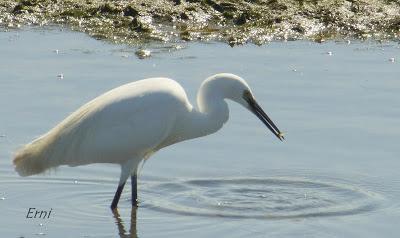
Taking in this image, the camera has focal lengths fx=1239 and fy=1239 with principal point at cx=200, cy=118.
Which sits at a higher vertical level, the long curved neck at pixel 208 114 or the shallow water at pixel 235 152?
the long curved neck at pixel 208 114

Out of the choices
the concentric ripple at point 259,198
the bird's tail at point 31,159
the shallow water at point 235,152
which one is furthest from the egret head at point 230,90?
the bird's tail at point 31,159

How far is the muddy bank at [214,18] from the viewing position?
14570 mm

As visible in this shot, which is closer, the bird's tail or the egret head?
the bird's tail

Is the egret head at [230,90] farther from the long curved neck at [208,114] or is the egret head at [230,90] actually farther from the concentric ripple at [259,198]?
the concentric ripple at [259,198]

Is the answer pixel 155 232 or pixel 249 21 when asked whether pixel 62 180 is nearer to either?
pixel 155 232

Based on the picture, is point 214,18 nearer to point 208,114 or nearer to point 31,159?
point 208,114

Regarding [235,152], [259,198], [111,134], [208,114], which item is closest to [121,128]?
[111,134]

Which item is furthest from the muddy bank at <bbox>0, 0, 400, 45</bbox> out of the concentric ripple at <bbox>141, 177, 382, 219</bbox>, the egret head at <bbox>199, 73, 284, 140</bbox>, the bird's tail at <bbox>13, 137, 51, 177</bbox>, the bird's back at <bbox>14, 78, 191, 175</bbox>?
the bird's tail at <bbox>13, 137, 51, 177</bbox>

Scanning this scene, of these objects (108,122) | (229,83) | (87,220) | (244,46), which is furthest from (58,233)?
(244,46)

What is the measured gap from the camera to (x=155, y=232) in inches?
362

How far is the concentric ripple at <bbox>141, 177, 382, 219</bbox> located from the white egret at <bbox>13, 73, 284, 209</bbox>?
1.76 ft

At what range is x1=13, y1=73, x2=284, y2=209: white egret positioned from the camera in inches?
373

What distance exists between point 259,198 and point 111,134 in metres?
1.36

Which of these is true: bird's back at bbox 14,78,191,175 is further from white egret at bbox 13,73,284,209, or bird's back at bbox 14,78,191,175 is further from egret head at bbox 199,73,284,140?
egret head at bbox 199,73,284,140
